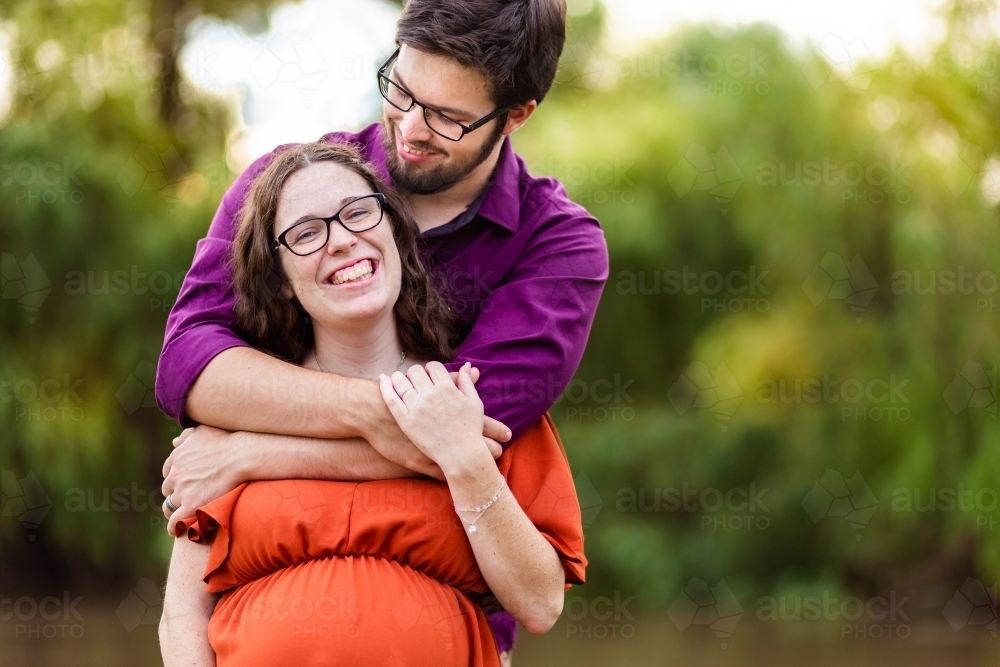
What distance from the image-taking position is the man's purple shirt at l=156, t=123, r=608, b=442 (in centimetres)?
158

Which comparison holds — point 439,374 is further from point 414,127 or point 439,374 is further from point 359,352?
point 414,127

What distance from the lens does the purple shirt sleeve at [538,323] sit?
1.57m

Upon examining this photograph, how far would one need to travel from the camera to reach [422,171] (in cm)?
172

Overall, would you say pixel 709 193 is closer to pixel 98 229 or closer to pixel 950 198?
pixel 950 198

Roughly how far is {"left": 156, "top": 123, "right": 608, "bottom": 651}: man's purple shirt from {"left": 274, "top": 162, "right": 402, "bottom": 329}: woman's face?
0.12 meters

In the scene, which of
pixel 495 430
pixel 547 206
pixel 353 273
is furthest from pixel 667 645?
pixel 353 273

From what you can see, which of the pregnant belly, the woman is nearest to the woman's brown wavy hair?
the woman

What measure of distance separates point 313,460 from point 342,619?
0.22 m

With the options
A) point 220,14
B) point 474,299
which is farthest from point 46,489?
point 474,299

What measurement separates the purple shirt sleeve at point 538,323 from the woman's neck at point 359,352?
4.7 inches

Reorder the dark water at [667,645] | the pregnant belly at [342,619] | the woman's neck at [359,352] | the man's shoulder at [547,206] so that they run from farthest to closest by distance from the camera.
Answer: the dark water at [667,645] → the man's shoulder at [547,206] → the woman's neck at [359,352] → the pregnant belly at [342,619]

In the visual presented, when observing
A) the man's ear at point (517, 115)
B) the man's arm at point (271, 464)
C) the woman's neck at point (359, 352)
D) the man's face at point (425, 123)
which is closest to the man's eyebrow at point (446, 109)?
the man's face at point (425, 123)

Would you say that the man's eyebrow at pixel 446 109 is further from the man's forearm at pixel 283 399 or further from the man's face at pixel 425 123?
the man's forearm at pixel 283 399

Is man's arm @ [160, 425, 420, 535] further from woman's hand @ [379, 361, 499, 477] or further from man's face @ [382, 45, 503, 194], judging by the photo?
man's face @ [382, 45, 503, 194]
